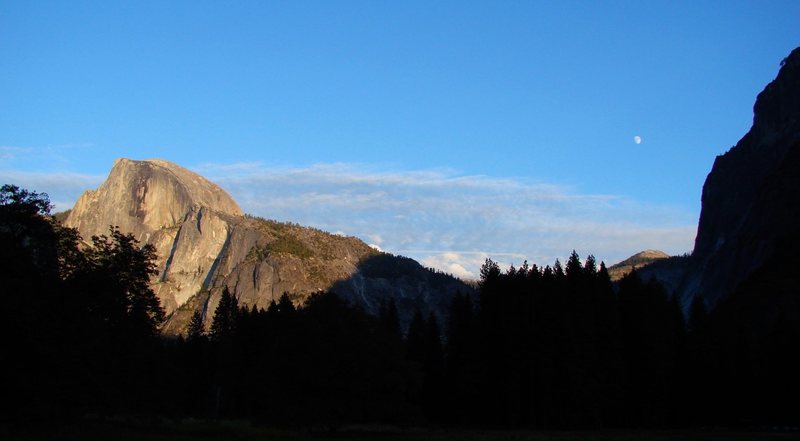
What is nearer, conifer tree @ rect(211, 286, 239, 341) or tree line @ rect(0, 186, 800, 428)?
tree line @ rect(0, 186, 800, 428)

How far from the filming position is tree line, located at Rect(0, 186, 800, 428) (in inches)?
1567

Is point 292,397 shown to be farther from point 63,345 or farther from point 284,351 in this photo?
point 63,345

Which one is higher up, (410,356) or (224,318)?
(224,318)

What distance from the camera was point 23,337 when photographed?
36.3 m

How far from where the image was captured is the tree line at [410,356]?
39812 millimetres

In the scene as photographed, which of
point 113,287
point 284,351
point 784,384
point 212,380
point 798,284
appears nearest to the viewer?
point 113,287

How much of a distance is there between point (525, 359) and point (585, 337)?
495cm

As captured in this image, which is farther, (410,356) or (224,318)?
(224,318)

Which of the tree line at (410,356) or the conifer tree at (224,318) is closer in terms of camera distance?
the tree line at (410,356)

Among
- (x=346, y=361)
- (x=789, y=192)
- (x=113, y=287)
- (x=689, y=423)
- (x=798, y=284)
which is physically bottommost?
(x=689, y=423)

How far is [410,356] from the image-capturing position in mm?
82812

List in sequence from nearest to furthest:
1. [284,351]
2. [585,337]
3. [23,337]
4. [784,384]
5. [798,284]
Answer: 1. [23,337]
2. [284,351]
3. [585,337]
4. [784,384]
5. [798,284]

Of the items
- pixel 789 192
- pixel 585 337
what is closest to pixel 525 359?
pixel 585 337

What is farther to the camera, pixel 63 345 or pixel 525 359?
pixel 525 359
